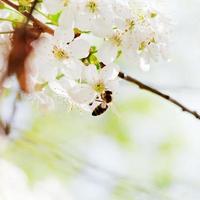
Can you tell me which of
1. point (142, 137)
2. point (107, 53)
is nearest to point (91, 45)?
point (107, 53)

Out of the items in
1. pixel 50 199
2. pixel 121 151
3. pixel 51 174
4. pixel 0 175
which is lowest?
pixel 0 175

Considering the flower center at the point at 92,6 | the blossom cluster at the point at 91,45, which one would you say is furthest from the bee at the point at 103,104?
the flower center at the point at 92,6

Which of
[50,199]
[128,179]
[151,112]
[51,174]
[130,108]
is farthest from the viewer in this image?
[151,112]

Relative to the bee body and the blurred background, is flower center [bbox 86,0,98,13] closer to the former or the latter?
the bee body

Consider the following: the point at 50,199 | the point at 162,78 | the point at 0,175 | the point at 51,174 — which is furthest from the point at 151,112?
the point at 0,175

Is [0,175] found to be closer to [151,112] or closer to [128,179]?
[128,179]

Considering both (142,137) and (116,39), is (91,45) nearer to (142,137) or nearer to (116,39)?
(116,39)

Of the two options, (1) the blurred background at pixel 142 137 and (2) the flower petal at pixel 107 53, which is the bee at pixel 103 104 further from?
(1) the blurred background at pixel 142 137
